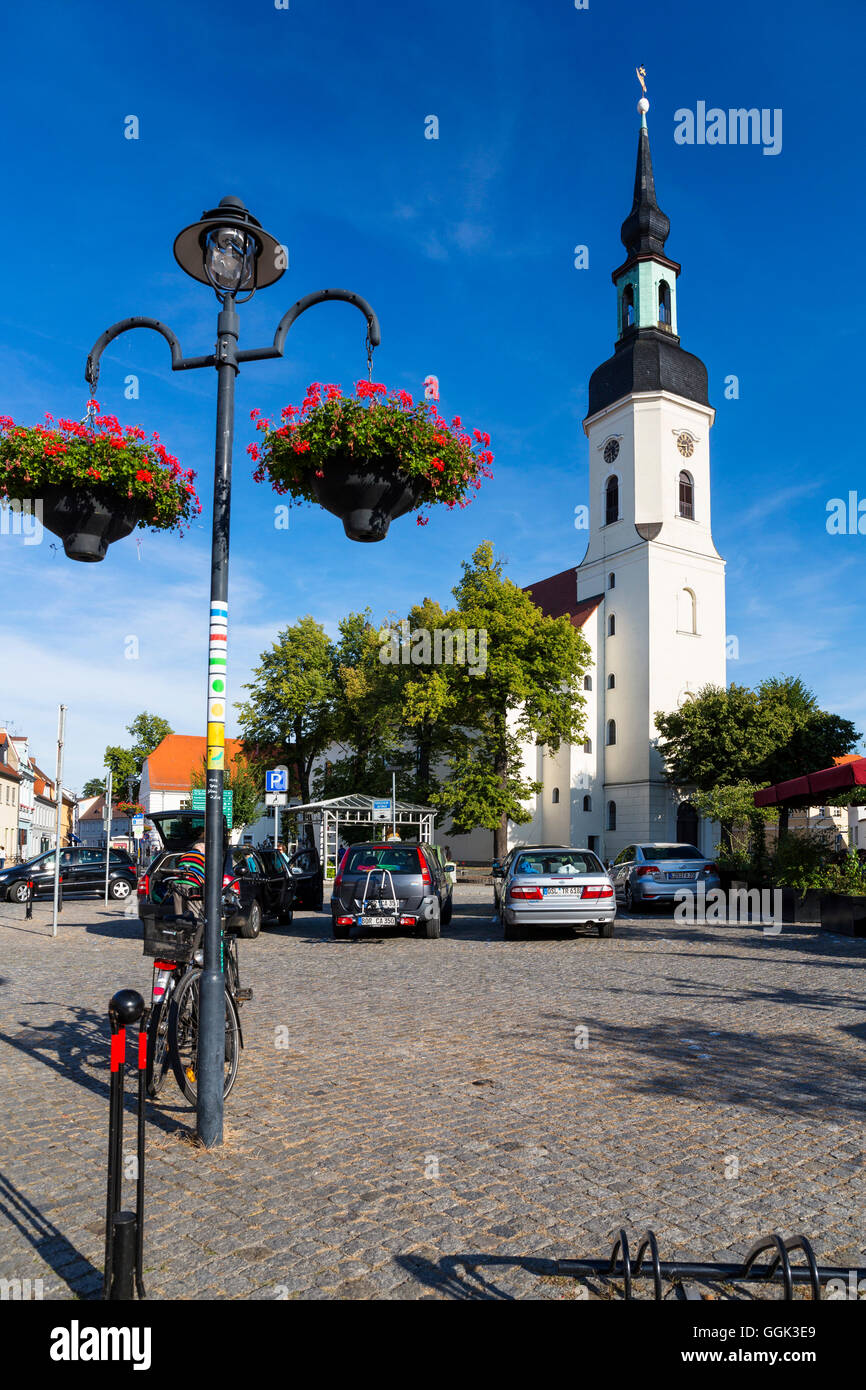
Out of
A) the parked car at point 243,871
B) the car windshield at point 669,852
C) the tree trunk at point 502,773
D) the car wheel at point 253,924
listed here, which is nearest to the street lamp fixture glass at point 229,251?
the parked car at point 243,871

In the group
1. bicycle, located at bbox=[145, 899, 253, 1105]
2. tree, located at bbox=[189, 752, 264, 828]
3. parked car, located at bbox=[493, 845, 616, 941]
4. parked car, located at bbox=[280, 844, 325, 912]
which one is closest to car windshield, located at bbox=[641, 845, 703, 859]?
parked car, located at bbox=[493, 845, 616, 941]

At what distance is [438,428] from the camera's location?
5414 millimetres

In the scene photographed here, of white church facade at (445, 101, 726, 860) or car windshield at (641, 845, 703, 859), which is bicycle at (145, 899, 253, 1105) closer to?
car windshield at (641, 845, 703, 859)

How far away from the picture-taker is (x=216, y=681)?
17.6ft

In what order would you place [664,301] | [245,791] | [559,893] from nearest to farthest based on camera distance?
[559,893]
[245,791]
[664,301]

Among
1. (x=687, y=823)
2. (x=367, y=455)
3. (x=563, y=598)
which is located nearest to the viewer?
(x=367, y=455)

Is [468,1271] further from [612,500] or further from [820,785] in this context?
[612,500]

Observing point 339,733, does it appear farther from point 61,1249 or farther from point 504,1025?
point 61,1249

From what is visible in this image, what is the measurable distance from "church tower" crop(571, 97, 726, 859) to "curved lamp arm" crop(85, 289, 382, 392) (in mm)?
48062

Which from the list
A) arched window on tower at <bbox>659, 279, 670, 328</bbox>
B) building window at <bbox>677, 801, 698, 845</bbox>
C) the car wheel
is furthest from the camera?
arched window on tower at <bbox>659, 279, 670, 328</bbox>

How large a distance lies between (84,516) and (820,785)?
53.7 ft

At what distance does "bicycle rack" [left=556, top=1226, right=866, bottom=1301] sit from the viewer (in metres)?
3.20

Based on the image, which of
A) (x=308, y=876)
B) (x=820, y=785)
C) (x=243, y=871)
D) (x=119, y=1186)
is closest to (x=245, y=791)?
(x=308, y=876)

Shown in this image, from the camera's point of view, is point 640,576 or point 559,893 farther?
point 640,576
